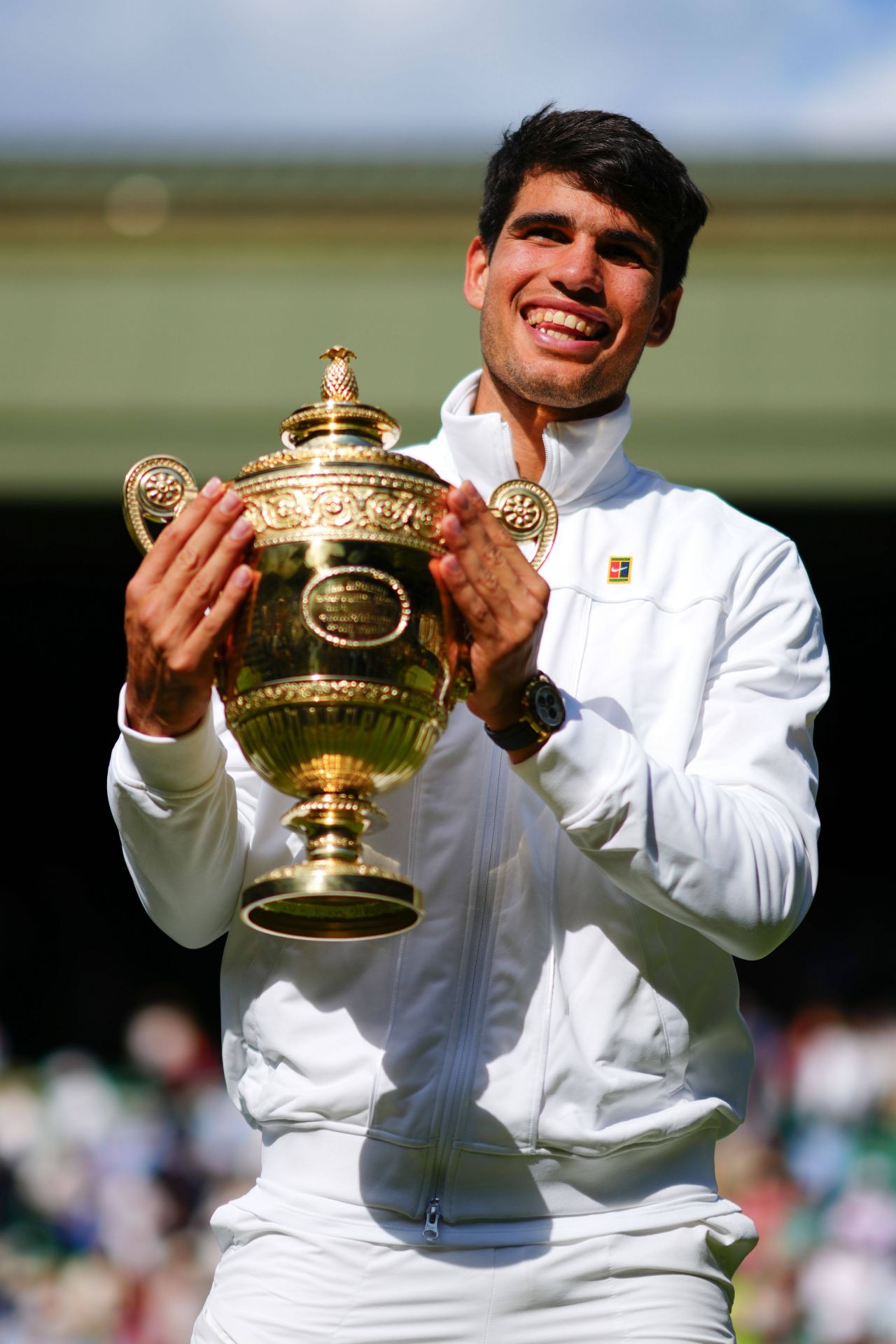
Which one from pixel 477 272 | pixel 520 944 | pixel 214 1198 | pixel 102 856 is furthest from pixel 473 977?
pixel 102 856

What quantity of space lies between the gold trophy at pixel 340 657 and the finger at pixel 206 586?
35 millimetres

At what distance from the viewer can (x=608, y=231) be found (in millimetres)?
2486

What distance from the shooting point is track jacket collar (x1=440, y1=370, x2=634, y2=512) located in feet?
8.02

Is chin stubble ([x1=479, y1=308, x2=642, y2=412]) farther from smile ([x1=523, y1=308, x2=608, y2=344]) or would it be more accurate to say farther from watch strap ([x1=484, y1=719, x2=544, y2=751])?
watch strap ([x1=484, y1=719, x2=544, y2=751])

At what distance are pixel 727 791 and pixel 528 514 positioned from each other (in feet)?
1.34

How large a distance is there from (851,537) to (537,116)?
4250mm

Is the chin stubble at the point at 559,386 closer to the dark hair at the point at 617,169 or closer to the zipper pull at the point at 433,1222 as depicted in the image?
the dark hair at the point at 617,169

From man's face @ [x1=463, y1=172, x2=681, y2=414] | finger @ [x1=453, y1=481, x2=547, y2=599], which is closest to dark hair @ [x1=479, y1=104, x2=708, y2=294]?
man's face @ [x1=463, y1=172, x2=681, y2=414]

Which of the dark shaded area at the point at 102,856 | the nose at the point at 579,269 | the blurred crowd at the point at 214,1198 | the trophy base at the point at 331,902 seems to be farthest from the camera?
the dark shaded area at the point at 102,856

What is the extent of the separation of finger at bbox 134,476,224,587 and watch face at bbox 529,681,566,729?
407 millimetres

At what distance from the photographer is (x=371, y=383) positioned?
6.46 meters

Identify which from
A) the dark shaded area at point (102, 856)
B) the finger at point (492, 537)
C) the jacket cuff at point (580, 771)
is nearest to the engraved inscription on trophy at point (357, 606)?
the finger at point (492, 537)

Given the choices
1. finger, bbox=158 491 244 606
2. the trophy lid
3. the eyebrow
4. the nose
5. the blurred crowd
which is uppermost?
the eyebrow

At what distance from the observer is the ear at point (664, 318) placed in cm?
266
